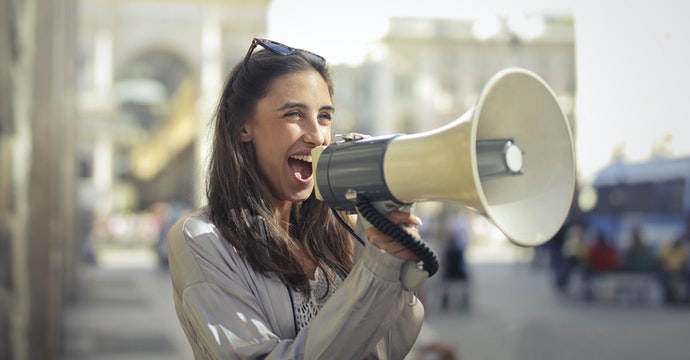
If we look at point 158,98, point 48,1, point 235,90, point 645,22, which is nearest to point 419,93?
point 48,1

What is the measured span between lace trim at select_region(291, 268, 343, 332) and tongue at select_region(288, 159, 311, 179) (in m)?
0.18

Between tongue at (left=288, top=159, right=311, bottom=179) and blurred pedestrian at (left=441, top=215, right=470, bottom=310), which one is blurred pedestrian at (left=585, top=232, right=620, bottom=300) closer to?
blurred pedestrian at (left=441, top=215, right=470, bottom=310)

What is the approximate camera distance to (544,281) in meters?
15.7

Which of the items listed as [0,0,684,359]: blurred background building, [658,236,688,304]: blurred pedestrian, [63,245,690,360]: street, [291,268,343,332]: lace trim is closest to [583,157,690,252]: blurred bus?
[658,236,688,304]: blurred pedestrian

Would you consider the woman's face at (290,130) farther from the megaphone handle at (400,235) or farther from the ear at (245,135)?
the megaphone handle at (400,235)

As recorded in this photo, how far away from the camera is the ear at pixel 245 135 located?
→ 160 centimetres

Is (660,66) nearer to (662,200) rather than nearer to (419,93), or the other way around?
(662,200)

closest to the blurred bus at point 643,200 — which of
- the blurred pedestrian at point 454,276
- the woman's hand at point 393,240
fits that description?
the blurred pedestrian at point 454,276

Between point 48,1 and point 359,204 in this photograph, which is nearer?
point 359,204

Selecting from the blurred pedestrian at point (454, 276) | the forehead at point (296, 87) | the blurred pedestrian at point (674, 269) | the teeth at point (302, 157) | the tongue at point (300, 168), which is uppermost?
the forehead at point (296, 87)

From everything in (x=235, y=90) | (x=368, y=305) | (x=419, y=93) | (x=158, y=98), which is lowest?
(x=158, y=98)

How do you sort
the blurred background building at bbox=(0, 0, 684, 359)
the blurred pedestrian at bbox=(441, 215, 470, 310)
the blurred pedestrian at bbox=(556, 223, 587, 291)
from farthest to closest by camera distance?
the blurred pedestrian at bbox=(556, 223, 587, 291) < the blurred pedestrian at bbox=(441, 215, 470, 310) < the blurred background building at bbox=(0, 0, 684, 359)

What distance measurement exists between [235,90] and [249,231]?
0.96 ft

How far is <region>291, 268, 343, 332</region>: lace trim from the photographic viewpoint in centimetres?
146
